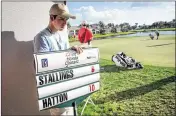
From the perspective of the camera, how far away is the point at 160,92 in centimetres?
419

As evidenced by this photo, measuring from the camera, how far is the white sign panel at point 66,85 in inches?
113

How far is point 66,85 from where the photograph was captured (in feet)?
10.1

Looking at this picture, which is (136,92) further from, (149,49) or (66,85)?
(66,85)

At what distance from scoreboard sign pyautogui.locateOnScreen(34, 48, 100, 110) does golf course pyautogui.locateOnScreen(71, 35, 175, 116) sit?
0.63 metres

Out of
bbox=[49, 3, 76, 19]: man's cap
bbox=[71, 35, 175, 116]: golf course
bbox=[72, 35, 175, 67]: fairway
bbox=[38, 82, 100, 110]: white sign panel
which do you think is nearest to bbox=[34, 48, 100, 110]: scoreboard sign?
bbox=[38, 82, 100, 110]: white sign panel

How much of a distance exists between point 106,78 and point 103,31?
0.61m

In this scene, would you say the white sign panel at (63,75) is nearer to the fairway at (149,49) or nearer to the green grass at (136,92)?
the green grass at (136,92)

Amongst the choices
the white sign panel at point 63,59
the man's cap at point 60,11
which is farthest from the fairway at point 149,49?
the man's cap at point 60,11

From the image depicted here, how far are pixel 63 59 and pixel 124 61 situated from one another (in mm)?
1294

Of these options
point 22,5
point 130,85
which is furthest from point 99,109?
point 22,5

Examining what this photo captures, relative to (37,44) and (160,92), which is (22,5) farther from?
(160,92)

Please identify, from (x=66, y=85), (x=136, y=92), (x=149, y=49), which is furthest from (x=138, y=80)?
(x=66, y=85)

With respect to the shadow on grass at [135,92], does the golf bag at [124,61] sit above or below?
above

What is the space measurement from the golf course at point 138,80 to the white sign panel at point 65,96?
0.65 m
